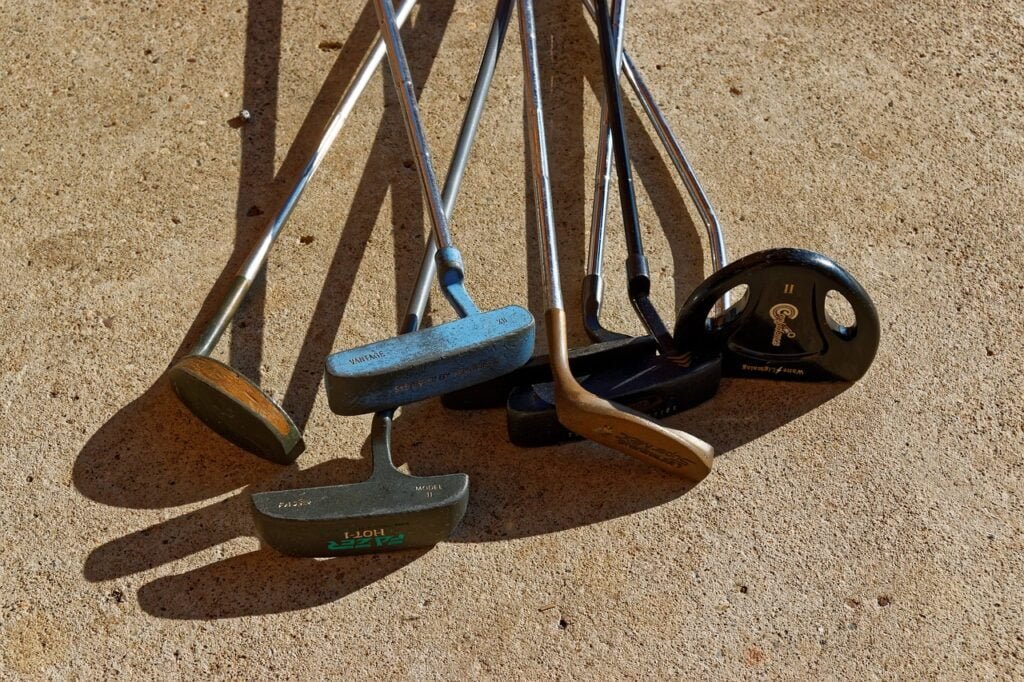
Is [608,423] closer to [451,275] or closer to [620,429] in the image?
[620,429]

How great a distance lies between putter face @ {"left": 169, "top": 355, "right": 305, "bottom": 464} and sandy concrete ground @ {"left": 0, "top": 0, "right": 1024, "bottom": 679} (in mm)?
95

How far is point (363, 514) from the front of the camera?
7.24ft

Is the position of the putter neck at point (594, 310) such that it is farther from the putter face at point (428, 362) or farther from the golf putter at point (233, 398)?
the golf putter at point (233, 398)

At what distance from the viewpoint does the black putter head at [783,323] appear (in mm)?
2408

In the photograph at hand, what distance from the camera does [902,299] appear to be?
9.39 feet

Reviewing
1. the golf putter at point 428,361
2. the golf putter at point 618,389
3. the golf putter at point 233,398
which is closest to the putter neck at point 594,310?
the golf putter at point 618,389

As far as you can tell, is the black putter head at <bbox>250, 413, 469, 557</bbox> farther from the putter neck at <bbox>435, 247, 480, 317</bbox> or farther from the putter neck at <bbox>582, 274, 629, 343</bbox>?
the putter neck at <bbox>582, 274, 629, 343</bbox>

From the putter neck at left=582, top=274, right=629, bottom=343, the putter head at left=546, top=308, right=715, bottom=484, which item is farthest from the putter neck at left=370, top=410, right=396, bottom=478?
the putter neck at left=582, top=274, right=629, bottom=343

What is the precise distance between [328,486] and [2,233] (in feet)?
4.16

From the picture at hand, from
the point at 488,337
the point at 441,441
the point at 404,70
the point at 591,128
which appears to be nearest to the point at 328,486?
the point at 441,441

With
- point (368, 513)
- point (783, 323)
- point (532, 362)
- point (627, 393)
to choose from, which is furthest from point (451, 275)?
point (783, 323)

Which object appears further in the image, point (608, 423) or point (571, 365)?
point (571, 365)

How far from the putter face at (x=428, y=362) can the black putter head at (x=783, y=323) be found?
46 cm

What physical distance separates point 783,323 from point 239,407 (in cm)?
123
